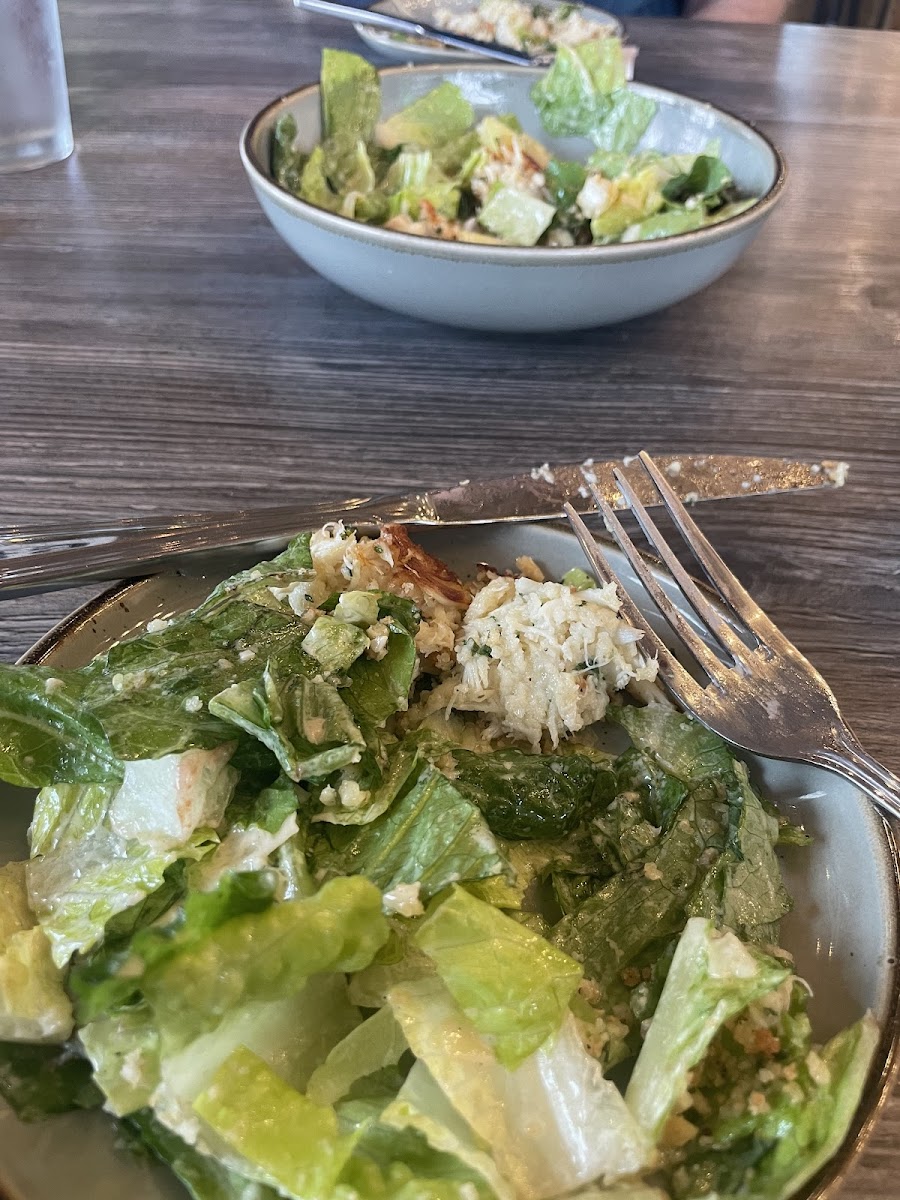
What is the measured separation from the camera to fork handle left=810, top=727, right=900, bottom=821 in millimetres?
782

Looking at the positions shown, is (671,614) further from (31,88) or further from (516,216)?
(31,88)

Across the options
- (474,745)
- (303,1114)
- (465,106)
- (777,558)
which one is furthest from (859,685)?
(465,106)

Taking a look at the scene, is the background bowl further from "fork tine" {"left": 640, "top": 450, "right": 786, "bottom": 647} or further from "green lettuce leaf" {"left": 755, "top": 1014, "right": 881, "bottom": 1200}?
"green lettuce leaf" {"left": 755, "top": 1014, "right": 881, "bottom": 1200}

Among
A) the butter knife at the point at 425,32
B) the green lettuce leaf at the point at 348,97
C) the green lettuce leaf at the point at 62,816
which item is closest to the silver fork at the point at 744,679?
the green lettuce leaf at the point at 62,816

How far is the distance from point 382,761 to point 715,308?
1294mm

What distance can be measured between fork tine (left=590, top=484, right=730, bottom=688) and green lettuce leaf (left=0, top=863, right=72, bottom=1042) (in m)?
0.62

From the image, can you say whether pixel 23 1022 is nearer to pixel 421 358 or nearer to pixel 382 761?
pixel 382 761

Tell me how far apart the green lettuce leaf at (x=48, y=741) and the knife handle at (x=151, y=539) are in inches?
9.6

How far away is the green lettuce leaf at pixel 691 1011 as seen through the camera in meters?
0.63

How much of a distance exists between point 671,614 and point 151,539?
22.4 inches

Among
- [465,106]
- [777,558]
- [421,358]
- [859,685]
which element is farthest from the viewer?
[465,106]

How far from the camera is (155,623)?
36.9 inches

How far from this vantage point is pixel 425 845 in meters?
0.75

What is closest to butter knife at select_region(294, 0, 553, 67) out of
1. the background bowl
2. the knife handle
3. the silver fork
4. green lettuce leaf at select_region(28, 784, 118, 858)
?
the background bowl
